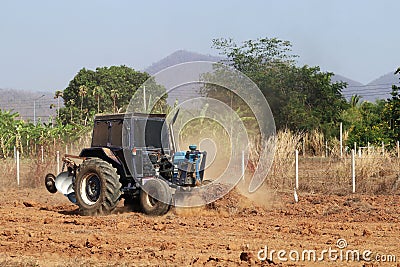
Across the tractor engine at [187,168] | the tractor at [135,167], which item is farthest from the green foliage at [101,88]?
the tractor engine at [187,168]

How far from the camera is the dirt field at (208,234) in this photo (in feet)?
28.7

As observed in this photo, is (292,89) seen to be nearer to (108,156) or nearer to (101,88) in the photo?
(101,88)

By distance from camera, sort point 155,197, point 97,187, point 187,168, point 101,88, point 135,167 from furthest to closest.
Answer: point 101,88
point 97,187
point 187,168
point 135,167
point 155,197

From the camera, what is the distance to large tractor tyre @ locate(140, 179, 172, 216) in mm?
13000

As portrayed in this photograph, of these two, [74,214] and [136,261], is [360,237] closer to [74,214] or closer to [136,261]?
[136,261]

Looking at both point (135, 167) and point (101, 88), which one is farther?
point (101, 88)

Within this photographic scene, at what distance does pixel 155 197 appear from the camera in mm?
13133

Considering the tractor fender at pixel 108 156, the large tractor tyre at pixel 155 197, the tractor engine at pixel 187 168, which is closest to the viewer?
the large tractor tyre at pixel 155 197

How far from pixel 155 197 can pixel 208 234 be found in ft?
8.19

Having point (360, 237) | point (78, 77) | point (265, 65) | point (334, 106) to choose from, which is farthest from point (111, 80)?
point (360, 237)

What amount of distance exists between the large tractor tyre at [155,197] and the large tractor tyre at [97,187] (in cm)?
55

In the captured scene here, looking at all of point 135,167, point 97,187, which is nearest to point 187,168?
point 135,167

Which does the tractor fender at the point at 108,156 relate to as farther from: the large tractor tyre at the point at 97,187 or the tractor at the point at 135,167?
the large tractor tyre at the point at 97,187

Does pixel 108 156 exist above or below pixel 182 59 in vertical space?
below
